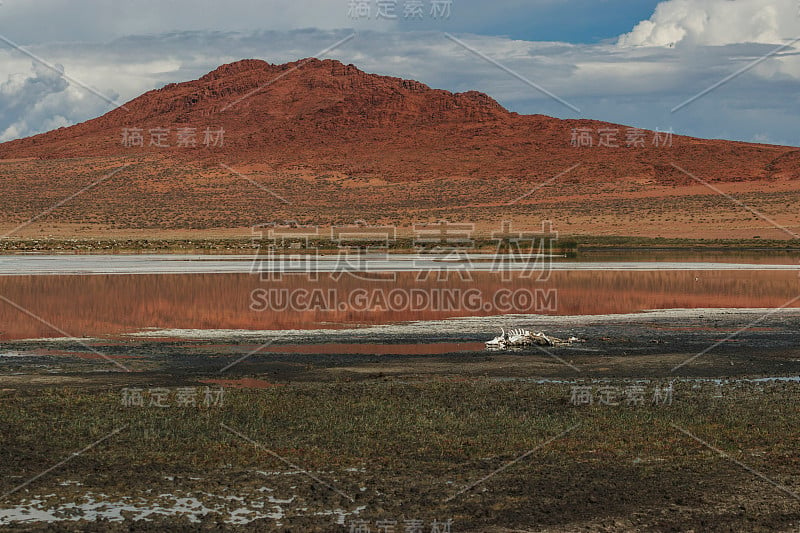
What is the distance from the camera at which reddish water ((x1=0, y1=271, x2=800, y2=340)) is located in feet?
74.5

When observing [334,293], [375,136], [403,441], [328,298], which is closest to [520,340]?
[403,441]

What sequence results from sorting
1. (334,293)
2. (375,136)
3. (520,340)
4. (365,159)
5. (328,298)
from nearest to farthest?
(520,340) → (328,298) → (334,293) → (365,159) → (375,136)

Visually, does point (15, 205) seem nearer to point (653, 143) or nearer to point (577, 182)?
point (577, 182)

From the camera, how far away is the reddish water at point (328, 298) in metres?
22.7

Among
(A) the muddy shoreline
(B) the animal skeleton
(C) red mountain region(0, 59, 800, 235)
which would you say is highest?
(C) red mountain region(0, 59, 800, 235)

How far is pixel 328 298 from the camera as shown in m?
28.8

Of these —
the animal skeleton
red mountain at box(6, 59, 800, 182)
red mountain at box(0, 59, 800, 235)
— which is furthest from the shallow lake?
red mountain at box(6, 59, 800, 182)

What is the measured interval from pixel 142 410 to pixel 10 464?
236cm

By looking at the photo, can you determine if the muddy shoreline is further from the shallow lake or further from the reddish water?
the shallow lake

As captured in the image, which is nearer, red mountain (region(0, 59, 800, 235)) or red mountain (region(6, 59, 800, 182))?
red mountain (region(0, 59, 800, 235))

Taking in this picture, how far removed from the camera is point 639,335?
19.8 m

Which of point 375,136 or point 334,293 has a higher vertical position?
point 375,136

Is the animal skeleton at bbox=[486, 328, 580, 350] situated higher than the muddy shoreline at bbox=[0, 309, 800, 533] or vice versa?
the animal skeleton at bbox=[486, 328, 580, 350]

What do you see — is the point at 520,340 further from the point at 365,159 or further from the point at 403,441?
the point at 365,159
